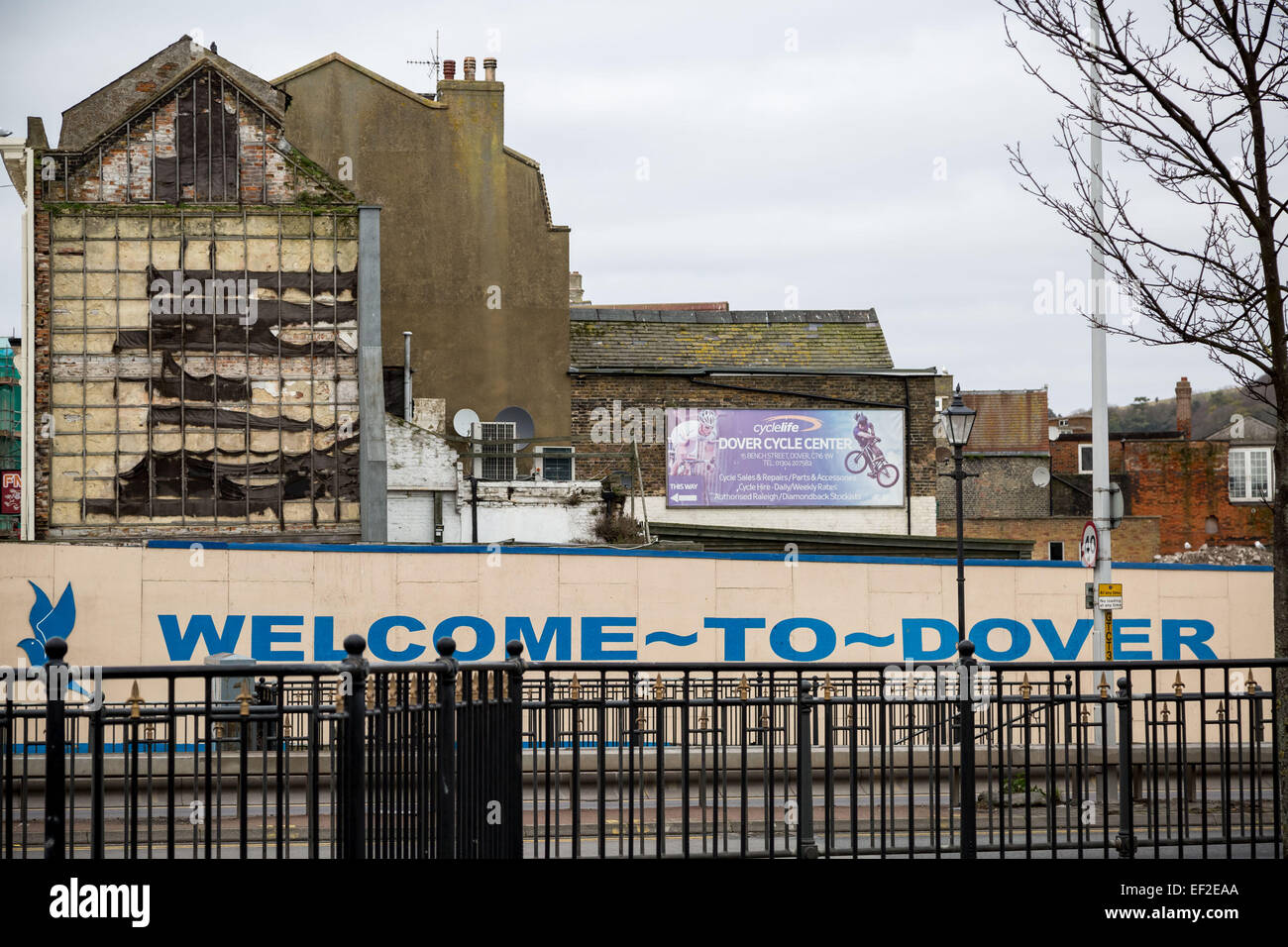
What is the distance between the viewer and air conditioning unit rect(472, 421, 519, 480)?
38531 mm

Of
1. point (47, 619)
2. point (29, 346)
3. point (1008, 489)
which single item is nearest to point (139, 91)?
point (29, 346)

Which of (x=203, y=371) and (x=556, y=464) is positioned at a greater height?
(x=203, y=371)

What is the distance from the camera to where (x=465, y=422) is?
133 ft

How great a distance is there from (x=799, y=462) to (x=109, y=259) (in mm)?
20342

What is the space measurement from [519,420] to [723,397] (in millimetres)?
6352

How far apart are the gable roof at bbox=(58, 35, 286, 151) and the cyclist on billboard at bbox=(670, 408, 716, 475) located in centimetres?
1489

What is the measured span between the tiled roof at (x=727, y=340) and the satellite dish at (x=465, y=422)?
12.1 feet

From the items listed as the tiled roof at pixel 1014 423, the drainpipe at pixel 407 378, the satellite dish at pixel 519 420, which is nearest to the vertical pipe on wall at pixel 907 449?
the satellite dish at pixel 519 420

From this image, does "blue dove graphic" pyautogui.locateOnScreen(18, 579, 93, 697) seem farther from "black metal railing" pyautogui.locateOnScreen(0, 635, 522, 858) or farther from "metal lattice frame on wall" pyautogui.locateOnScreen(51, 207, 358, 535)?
"black metal railing" pyautogui.locateOnScreen(0, 635, 522, 858)

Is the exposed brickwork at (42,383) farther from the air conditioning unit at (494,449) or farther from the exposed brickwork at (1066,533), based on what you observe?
the exposed brickwork at (1066,533)

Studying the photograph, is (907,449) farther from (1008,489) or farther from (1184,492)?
(1184,492)

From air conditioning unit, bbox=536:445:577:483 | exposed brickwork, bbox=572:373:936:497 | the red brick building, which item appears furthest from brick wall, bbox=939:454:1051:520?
air conditioning unit, bbox=536:445:577:483

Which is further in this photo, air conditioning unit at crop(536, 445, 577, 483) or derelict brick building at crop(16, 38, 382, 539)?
air conditioning unit at crop(536, 445, 577, 483)

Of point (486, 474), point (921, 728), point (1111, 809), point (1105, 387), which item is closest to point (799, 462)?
point (486, 474)
